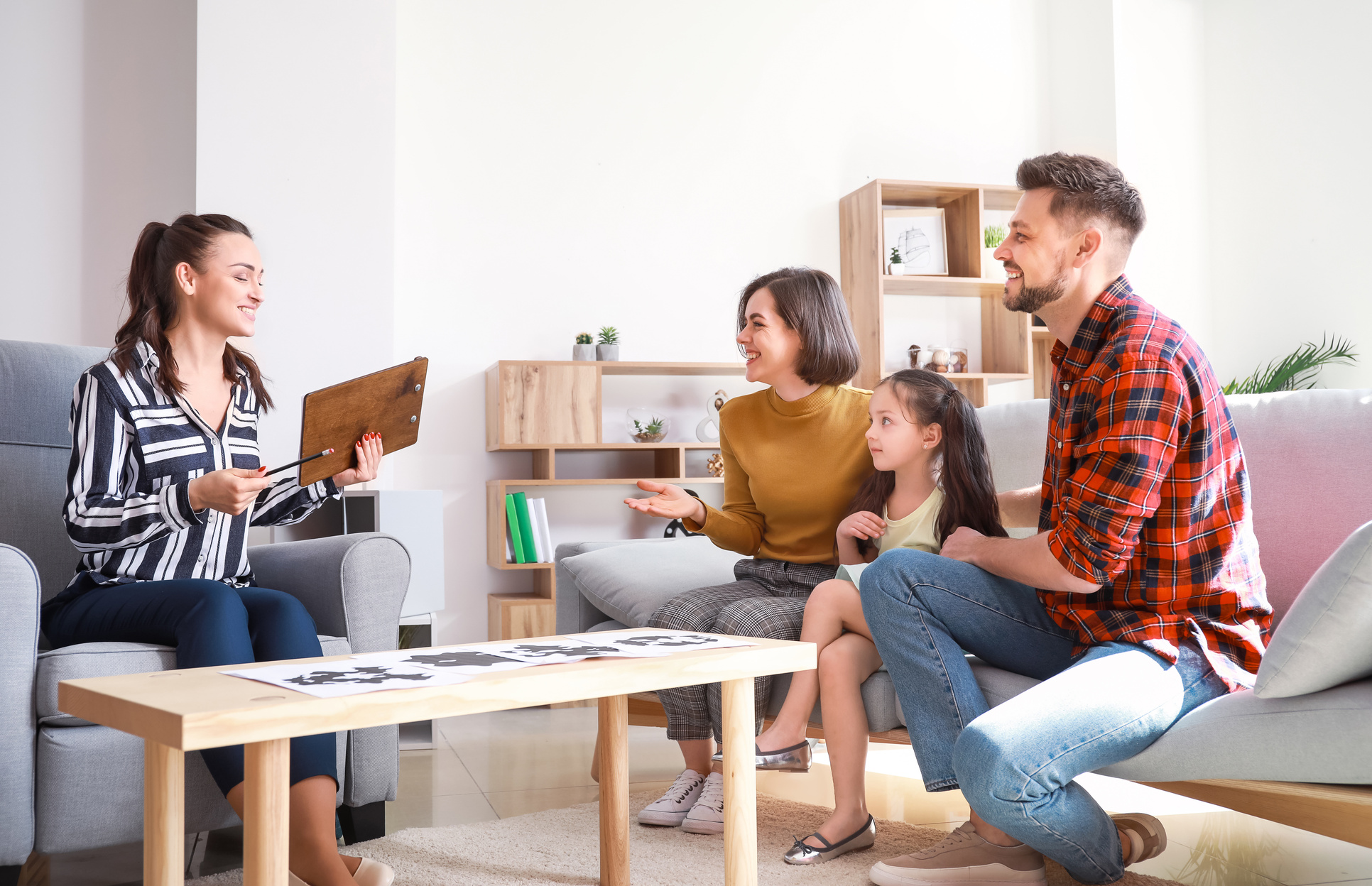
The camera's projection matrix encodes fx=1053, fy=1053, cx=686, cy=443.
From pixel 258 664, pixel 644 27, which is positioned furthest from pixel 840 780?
pixel 644 27

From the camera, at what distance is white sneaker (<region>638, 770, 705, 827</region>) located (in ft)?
6.38

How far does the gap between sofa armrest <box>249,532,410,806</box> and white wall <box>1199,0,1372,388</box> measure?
3477 mm

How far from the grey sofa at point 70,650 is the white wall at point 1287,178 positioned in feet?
11.6

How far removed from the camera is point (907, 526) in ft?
6.05

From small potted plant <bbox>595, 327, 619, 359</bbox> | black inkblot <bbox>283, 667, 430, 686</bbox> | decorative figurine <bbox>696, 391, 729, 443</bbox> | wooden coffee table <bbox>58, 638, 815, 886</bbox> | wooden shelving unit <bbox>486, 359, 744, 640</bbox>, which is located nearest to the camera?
wooden coffee table <bbox>58, 638, 815, 886</bbox>

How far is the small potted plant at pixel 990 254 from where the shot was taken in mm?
4145

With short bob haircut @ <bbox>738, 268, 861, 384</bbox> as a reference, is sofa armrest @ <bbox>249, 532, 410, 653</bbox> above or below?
below

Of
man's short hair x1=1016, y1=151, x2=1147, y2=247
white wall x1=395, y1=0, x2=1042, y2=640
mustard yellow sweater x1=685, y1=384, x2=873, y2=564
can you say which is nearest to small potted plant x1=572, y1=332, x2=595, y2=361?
white wall x1=395, y1=0, x2=1042, y2=640

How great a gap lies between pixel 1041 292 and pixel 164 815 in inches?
51.4

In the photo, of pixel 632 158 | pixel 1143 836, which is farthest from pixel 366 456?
pixel 632 158

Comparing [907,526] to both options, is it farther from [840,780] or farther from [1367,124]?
[1367,124]

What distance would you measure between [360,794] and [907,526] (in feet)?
3.46

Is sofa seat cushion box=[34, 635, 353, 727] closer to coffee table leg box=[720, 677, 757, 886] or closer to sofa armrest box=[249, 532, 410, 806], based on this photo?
sofa armrest box=[249, 532, 410, 806]

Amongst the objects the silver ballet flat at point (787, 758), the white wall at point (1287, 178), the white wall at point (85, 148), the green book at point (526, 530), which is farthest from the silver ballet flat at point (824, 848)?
the white wall at point (1287, 178)
